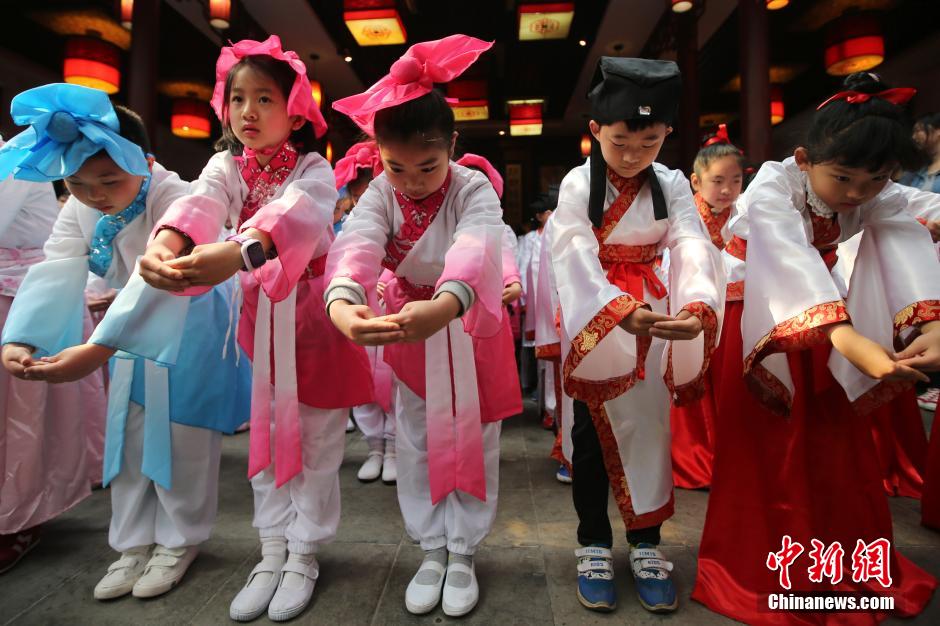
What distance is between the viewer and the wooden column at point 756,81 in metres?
5.47

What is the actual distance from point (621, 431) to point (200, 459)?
5.20 ft

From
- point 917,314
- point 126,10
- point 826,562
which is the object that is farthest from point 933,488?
point 126,10

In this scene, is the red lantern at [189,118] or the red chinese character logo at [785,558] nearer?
the red chinese character logo at [785,558]

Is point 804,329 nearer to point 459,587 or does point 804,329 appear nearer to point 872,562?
point 872,562

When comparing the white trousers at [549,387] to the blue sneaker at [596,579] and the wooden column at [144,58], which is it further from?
the wooden column at [144,58]

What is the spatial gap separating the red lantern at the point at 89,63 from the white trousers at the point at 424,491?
7006 millimetres

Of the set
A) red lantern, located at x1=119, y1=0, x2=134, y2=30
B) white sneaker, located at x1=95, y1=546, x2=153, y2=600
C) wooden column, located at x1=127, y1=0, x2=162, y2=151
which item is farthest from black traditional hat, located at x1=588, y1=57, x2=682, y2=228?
red lantern, located at x1=119, y1=0, x2=134, y2=30

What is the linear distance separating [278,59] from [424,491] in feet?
5.26

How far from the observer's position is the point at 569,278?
1.61m

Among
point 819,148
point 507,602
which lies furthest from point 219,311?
point 819,148

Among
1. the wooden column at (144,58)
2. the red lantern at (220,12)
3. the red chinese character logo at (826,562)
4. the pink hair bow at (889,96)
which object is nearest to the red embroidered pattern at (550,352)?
the red chinese character logo at (826,562)

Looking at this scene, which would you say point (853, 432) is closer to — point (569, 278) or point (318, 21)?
point (569, 278)

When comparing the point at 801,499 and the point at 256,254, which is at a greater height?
the point at 256,254

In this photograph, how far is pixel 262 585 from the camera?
1743 mm
